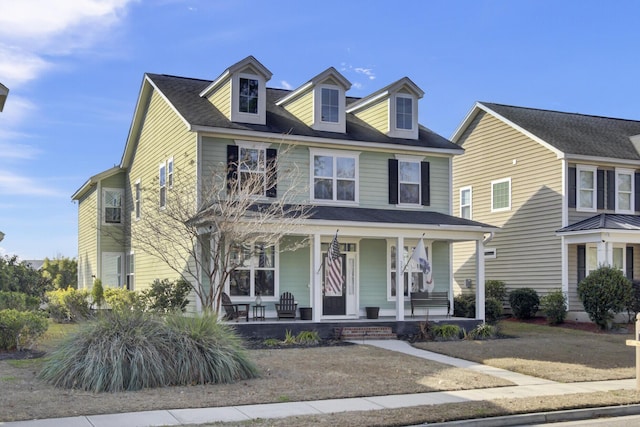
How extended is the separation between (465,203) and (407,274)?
832 cm

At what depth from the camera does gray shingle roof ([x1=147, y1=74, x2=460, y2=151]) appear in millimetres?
21172

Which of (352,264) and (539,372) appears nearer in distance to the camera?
(539,372)

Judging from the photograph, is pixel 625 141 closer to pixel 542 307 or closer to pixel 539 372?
pixel 542 307

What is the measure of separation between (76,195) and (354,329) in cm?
1801

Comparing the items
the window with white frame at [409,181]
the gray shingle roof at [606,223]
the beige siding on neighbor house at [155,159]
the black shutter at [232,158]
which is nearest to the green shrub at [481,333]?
the window with white frame at [409,181]

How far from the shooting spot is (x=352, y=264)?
22.6 meters

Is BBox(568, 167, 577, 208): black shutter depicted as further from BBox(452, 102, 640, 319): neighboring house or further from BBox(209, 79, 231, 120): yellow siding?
BBox(209, 79, 231, 120): yellow siding

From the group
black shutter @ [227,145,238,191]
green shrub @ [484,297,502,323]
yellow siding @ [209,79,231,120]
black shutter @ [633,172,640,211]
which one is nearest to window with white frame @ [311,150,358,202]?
black shutter @ [227,145,238,191]

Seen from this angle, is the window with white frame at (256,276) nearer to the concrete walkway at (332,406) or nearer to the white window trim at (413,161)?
the white window trim at (413,161)

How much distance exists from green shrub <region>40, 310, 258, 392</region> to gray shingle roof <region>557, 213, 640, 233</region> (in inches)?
633

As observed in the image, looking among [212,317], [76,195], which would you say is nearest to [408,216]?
[212,317]

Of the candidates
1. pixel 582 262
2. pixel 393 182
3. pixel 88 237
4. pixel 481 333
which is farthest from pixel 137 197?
pixel 582 262

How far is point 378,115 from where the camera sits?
24188 millimetres

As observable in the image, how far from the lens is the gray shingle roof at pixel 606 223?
23938mm
